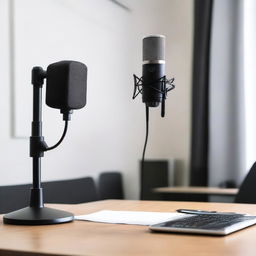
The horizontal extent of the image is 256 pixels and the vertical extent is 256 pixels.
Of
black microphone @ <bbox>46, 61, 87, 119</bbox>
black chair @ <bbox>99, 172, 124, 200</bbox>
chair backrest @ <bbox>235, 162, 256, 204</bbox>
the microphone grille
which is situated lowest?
black chair @ <bbox>99, 172, 124, 200</bbox>

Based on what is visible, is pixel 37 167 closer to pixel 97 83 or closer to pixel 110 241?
pixel 110 241

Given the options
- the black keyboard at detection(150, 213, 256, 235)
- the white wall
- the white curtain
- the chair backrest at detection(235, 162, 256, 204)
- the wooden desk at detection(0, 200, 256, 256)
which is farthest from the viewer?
the white curtain

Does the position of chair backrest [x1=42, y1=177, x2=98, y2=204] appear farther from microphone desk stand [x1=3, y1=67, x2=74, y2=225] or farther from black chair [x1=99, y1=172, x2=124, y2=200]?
microphone desk stand [x1=3, y1=67, x2=74, y2=225]

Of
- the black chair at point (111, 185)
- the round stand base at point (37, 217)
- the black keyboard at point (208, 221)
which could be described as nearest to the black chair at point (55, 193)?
the black chair at point (111, 185)

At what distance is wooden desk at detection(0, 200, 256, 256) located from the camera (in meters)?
0.91

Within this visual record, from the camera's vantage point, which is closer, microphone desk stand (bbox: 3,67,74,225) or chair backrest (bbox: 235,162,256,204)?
microphone desk stand (bbox: 3,67,74,225)

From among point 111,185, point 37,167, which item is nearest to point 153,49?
point 37,167

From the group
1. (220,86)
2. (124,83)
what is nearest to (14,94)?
(124,83)

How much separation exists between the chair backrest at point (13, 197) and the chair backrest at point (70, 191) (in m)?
0.13

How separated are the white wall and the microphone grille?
4.01ft

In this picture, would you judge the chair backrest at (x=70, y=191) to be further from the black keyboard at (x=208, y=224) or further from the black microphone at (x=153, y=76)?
the black keyboard at (x=208, y=224)

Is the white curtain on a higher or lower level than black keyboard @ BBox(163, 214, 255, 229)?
higher

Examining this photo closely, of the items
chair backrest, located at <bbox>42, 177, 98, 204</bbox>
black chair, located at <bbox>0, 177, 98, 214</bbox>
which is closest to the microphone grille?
black chair, located at <bbox>0, 177, 98, 214</bbox>

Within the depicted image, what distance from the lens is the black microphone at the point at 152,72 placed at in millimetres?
1385
